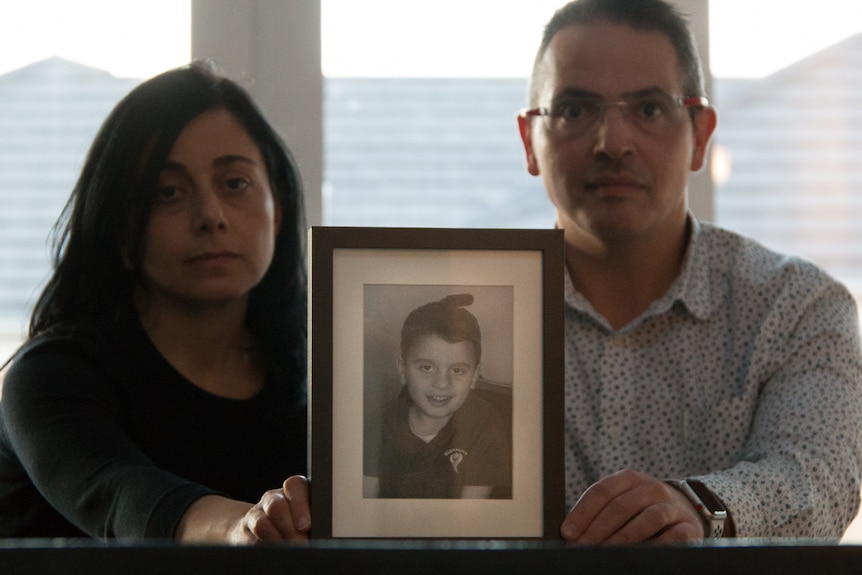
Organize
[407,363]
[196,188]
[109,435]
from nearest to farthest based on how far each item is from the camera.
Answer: [407,363] < [109,435] < [196,188]

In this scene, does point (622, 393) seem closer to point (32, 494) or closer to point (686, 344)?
point (686, 344)

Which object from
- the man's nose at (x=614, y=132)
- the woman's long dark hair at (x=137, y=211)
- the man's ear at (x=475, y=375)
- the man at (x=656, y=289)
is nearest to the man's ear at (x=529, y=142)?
the man at (x=656, y=289)

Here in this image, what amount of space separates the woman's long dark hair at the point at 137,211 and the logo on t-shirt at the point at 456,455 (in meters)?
0.62

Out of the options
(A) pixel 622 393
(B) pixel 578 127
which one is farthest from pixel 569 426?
(B) pixel 578 127

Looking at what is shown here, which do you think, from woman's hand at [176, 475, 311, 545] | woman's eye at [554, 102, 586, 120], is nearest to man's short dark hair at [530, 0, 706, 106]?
woman's eye at [554, 102, 586, 120]

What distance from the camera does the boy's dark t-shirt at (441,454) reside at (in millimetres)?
810

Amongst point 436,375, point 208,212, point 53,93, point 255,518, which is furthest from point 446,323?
point 53,93

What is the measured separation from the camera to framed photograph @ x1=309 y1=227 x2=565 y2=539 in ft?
2.64

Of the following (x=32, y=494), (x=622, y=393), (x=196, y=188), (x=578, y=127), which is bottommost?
(x=32, y=494)

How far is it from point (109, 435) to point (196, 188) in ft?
1.14

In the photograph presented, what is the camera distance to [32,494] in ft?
4.23

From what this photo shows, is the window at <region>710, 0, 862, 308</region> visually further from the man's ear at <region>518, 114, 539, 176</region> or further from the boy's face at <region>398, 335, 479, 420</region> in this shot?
the boy's face at <region>398, 335, 479, 420</region>

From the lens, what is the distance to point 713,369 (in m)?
1.43

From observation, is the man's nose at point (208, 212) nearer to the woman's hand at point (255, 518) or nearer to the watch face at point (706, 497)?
the woman's hand at point (255, 518)
